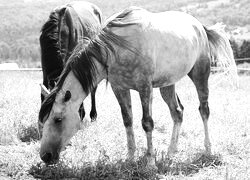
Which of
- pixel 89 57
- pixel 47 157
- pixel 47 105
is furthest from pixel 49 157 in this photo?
pixel 89 57

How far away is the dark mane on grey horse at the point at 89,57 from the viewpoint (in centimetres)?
377

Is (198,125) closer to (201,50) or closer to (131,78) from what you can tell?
(201,50)

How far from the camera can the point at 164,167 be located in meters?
4.27

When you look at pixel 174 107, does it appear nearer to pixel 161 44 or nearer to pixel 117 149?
pixel 117 149

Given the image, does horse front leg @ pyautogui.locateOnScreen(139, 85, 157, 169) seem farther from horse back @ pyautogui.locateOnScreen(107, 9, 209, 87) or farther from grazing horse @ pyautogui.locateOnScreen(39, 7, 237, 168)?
horse back @ pyautogui.locateOnScreen(107, 9, 209, 87)

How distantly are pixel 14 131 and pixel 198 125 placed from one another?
3342mm

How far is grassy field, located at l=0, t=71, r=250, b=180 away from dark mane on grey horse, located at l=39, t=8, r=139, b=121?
0.70 m

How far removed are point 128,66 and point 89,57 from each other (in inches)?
18.8

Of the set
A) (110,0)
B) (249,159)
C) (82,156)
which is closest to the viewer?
(82,156)

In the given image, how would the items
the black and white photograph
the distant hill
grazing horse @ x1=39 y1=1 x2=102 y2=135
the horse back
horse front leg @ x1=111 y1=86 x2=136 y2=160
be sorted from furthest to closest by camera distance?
the distant hill → grazing horse @ x1=39 y1=1 x2=102 y2=135 → horse front leg @ x1=111 y1=86 x2=136 y2=160 → the horse back → the black and white photograph

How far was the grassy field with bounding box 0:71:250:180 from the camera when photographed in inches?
153

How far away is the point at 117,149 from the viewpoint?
4.74m

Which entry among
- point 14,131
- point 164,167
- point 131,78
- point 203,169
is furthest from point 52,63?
point 203,169

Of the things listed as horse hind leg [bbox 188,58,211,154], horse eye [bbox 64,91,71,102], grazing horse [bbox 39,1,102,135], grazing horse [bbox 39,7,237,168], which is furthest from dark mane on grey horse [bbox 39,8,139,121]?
horse hind leg [bbox 188,58,211,154]
